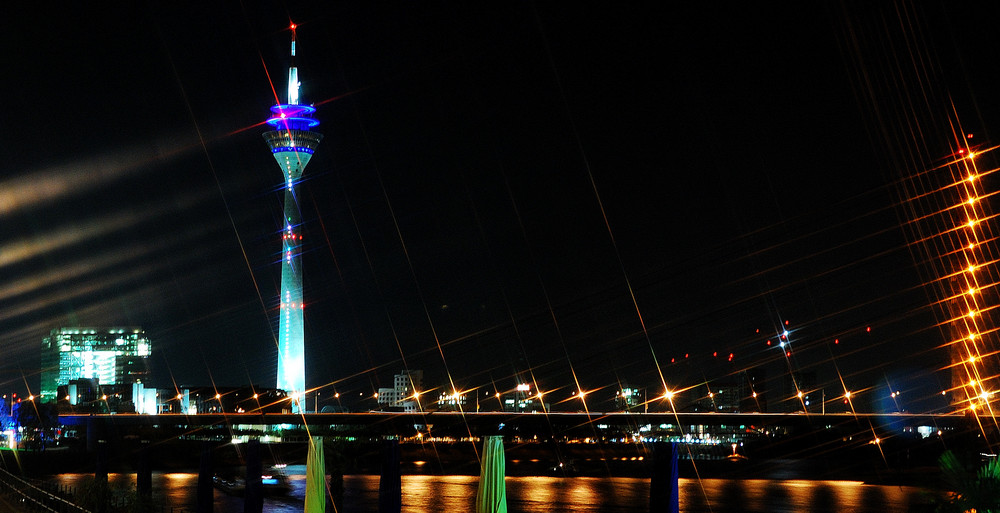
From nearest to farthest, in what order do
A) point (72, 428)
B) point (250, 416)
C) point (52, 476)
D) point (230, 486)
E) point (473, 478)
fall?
point (230, 486)
point (52, 476)
point (473, 478)
point (250, 416)
point (72, 428)

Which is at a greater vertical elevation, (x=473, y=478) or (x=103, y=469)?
(x=103, y=469)

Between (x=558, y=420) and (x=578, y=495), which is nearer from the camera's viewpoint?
(x=578, y=495)

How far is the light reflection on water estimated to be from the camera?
6806 centimetres

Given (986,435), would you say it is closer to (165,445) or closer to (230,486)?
(230,486)

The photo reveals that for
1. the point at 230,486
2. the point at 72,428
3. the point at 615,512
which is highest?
the point at 72,428

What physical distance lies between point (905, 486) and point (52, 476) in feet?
241

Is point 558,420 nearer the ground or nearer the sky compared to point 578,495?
nearer the sky

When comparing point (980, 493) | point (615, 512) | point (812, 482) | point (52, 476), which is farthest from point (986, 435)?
point (980, 493)

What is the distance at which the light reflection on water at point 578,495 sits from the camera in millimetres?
68062

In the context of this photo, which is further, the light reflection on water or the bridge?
the bridge

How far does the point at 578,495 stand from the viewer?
79.1 metres

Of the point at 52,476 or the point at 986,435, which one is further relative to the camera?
the point at 986,435

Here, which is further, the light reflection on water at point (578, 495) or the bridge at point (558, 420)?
the bridge at point (558, 420)

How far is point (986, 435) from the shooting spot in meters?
89.8
